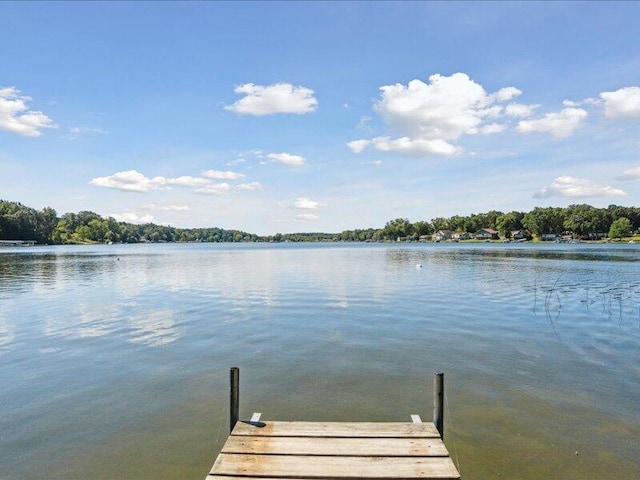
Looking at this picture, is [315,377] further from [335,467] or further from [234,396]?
[335,467]

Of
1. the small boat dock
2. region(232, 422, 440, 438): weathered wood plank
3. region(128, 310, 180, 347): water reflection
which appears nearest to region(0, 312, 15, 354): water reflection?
region(128, 310, 180, 347): water reflection

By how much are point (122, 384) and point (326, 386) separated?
6938 mm

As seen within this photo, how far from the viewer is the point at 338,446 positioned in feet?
27.5

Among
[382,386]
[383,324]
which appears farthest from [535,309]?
[382,386]

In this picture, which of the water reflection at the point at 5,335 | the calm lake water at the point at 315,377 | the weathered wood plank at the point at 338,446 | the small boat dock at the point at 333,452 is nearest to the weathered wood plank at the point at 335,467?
the small boat dock at the point at 333,452

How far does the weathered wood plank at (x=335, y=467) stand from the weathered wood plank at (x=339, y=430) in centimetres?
82

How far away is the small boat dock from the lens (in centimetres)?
749

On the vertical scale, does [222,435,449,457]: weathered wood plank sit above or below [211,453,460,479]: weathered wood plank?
above

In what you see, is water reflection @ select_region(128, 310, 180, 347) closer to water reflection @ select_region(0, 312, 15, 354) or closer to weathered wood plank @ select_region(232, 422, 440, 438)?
water reflection @ select_region(0, 312, 15, 354)

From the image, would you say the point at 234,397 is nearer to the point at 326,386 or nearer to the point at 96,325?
the point at 326,386

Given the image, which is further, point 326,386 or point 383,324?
point 383,324

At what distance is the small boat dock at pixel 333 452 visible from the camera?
7492mm

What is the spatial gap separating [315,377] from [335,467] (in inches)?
288

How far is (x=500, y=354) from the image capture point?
17.9m
